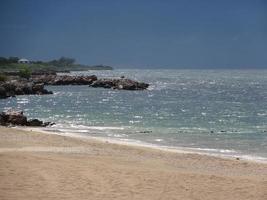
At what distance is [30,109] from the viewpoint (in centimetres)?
5188

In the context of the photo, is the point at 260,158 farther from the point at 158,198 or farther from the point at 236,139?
the point at 158,198

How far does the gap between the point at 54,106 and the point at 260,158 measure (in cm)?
3544

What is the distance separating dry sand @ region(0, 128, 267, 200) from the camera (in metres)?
13.4

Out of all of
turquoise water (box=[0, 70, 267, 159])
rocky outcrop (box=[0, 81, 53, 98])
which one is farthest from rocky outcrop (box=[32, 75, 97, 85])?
turquoise water (box=[0, 70, 267, 159])

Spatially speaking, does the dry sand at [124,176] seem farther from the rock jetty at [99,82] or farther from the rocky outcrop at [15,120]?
the rock jetty at [99,82]

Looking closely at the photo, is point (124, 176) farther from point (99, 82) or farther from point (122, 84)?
point (99, 82)

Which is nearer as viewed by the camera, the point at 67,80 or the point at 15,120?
the point at 15,120

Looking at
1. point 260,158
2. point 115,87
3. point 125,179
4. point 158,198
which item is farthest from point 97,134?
point 115,87

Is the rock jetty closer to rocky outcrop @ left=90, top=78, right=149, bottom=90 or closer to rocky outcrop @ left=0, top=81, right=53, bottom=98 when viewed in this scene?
rocky outcrop @ left=90, top=78, right=149, bottom=90

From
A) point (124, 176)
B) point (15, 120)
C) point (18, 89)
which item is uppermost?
point (18, 89)

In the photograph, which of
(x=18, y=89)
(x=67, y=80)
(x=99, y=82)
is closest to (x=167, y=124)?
(x=18, y=89)

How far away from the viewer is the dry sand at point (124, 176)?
43.9ft

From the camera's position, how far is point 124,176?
15.6m

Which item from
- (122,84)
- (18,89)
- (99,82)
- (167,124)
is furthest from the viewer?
(99,82)
